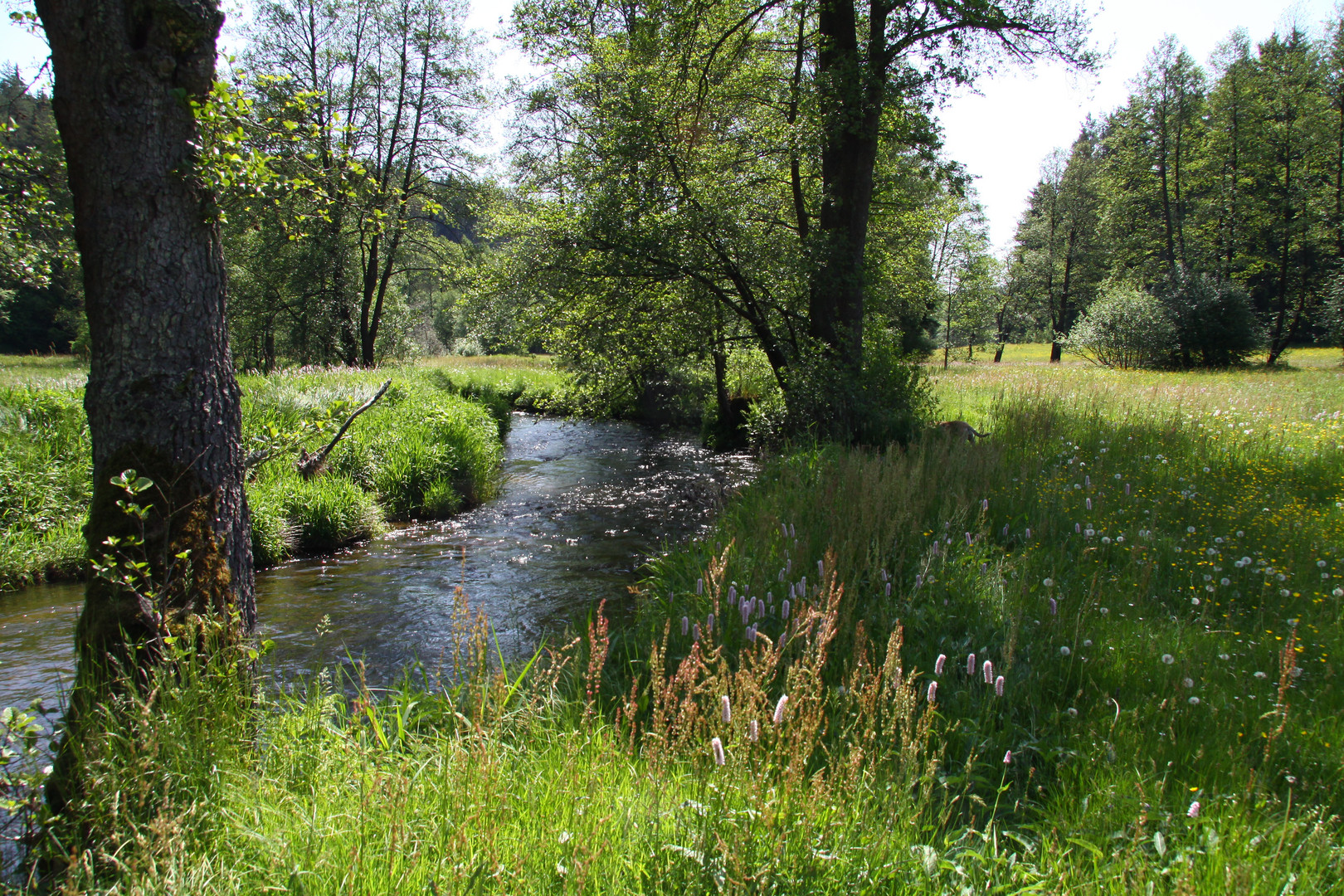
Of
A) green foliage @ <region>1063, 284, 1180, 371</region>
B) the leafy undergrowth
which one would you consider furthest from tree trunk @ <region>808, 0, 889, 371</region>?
green foliage @ <region>1063, 284, 1180, 371</region>

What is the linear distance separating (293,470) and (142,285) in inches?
294

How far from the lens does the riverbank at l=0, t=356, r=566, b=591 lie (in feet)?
23.9

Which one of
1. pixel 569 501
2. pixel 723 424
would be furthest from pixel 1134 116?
pixel 569 501

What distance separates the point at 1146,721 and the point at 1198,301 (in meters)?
31.9

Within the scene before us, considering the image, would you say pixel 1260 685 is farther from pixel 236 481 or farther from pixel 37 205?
pixel 37 205

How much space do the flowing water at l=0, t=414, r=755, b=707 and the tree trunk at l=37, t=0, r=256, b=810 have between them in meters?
1.29

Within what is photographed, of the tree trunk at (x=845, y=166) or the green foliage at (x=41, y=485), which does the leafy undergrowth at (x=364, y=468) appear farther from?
the tree trunk at (x=845, y=166)

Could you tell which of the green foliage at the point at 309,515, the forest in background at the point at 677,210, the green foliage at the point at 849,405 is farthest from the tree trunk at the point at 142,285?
the green foliage at the point at 849,405

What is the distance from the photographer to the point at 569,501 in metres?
12.1

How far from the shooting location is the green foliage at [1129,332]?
89.8ft

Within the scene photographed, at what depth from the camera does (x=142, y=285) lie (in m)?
3.08

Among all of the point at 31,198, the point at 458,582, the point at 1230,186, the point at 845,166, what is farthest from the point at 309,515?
the point at 1230,186

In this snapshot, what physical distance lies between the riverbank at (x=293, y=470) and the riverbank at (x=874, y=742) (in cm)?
214

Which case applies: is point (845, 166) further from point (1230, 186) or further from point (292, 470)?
point (1230, 186)
